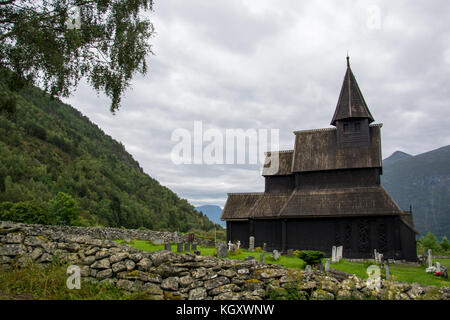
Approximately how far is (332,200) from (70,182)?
62319mm

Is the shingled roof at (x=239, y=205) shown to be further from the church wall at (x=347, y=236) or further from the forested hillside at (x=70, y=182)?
the forested hillside at (x=70, y=182)

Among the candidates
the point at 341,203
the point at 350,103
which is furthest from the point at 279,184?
the point at 350,103

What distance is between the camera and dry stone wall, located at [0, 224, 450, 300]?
8359mm

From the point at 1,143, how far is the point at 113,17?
70083 mm

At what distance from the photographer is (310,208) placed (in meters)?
26.4

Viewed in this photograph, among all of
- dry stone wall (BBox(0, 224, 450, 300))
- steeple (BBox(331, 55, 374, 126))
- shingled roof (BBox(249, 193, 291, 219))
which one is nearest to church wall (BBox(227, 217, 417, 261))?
shingled roof (BBox(249, 193, 291, 219))

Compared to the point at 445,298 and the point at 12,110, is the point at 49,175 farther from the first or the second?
the point at 445,298

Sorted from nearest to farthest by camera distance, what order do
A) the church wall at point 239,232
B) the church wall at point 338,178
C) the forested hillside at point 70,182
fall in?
1. the church wall at point 338,178
2. the church wall at point 239,232
3. the forested hillside at point 70,182

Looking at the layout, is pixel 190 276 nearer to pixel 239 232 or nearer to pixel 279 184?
pixel 239 232

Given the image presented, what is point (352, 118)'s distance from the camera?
29344mm

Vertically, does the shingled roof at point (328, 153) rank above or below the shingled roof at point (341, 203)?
above

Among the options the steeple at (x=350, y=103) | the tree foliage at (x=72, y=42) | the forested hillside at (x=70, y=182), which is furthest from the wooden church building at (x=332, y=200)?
the forested hillside at (x=70, y=182)

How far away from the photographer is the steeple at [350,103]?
29.2m

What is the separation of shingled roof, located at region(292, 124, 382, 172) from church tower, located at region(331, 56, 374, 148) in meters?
0.58
